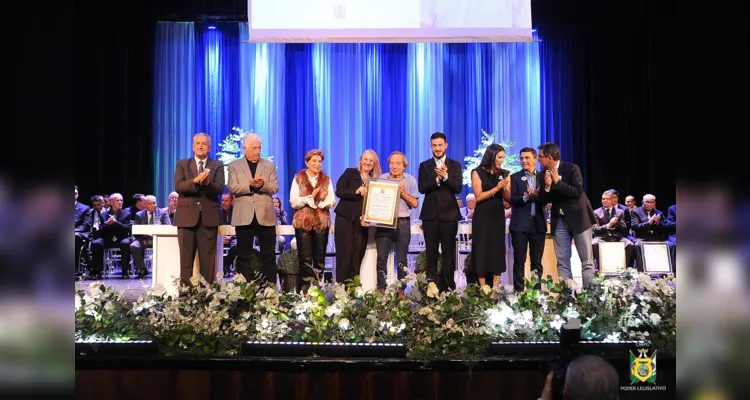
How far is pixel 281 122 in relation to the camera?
42.0 ft

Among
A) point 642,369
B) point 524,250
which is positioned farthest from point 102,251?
point 642,369

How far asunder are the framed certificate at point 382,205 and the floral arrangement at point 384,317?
143 centimetres

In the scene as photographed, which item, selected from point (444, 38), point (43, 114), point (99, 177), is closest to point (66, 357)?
point (43, 114)

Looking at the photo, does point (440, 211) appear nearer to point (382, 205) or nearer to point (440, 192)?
point (440, 192)

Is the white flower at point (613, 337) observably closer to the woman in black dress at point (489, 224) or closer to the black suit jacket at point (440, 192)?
the woman in black dress at point (489, 224)

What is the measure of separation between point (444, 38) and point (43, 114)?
5.23m

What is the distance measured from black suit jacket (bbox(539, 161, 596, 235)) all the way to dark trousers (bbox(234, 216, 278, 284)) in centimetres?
233

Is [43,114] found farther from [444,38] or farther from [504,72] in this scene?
[504,72]

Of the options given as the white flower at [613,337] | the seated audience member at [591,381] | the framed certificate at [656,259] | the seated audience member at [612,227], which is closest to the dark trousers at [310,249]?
the white flower at [613,337]

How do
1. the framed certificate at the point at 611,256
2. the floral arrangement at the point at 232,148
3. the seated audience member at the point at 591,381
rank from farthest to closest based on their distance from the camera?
the floral arrangement at the point at 232,148, the framed certificate at the point at 611,256, the seated audience member at the point at 591,381

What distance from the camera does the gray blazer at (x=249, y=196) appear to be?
18.0 ft

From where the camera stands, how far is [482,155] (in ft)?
38.5

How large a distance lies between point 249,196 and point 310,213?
20.9 inches

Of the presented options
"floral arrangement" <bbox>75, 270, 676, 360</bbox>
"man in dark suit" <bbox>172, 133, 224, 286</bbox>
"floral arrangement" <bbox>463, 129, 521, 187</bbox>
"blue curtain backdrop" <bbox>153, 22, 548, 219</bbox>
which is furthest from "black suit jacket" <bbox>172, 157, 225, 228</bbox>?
"blue curtain backdrop" <bbox>153, 22, 548, 219</bbox>
